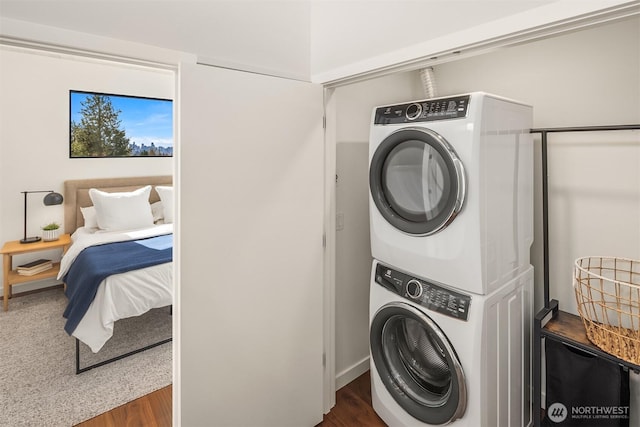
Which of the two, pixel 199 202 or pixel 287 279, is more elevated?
pixel 199 202

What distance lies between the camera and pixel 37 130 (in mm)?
3701

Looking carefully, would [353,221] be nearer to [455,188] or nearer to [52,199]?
[455,188]

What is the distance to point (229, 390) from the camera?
1600mm

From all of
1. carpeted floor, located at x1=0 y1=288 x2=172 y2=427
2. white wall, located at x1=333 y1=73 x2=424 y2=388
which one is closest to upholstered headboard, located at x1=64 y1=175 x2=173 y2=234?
carpeted floor, located at x1=0 y1=288 x2=172 y2=427

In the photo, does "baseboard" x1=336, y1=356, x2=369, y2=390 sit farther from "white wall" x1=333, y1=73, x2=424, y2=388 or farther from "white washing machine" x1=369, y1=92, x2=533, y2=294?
"white washing machine" x1=369, y1=92, x2=533, y2=294

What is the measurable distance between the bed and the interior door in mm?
1350

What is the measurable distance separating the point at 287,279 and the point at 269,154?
25.6 inches

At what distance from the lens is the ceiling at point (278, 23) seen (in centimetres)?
116

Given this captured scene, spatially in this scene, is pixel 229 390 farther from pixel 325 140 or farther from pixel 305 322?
pixel 325 140

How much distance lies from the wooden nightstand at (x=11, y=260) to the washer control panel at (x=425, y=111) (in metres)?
3.62

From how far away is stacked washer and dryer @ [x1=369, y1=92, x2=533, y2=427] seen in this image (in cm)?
144

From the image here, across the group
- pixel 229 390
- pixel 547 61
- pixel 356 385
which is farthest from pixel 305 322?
pixel 547 61

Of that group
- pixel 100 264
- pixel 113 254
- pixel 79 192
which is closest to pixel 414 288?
pixel 100 264

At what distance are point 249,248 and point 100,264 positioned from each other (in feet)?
5.55
